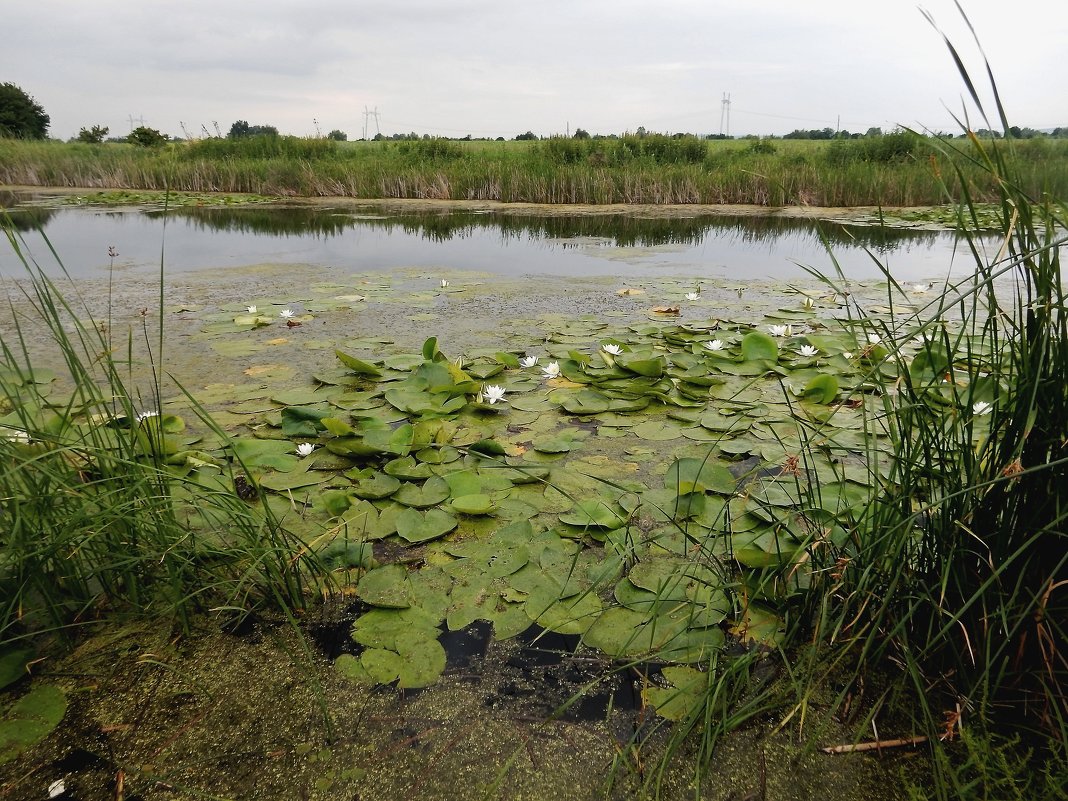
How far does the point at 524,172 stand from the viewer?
34.1 ft

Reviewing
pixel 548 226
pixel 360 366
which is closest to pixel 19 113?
pixel 548 226

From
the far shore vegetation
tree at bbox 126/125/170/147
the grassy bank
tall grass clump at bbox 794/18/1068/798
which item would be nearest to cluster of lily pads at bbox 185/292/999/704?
tall grass clump at bbox 794/18/1068/798

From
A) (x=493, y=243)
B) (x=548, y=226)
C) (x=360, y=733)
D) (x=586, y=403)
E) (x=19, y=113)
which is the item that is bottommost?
(x=360, y=733)

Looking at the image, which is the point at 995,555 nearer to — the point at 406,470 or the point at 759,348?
the point at 406,470

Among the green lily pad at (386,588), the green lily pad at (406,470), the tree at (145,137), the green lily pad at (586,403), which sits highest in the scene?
the tree at (145,137)

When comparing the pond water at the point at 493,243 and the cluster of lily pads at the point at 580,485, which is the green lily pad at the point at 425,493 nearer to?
the cluster of lily pads at the point at 580,485

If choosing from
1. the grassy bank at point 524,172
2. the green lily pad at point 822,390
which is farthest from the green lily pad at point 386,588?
the grassy bank at point 524,172

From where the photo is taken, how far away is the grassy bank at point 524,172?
358 inches

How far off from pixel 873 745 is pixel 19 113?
3935 centimetres

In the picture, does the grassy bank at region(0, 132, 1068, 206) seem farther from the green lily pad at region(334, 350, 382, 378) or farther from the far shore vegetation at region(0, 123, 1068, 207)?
the green lily pad at region(334, 350, 382, 378)

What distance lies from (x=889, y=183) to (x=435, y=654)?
10280mm

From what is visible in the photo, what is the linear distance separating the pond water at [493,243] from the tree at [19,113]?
26.3 metres

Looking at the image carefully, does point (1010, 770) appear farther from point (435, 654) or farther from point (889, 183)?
point (889, 183)

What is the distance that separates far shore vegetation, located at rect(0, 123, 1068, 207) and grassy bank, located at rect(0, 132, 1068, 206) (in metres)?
0.02
